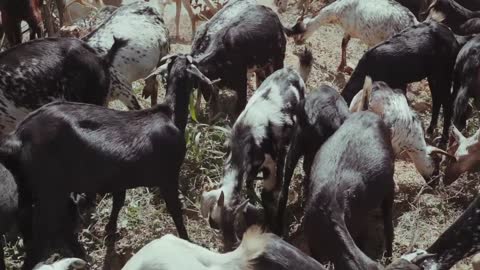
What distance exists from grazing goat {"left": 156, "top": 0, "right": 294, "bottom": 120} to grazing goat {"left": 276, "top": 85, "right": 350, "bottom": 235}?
1.19 meters

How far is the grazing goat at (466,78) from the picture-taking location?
23.1ft

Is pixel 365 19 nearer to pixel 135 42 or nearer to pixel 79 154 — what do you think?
pixel 135 42

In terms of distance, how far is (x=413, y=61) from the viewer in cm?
728

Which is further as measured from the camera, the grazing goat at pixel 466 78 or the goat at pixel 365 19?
the goat at pixel 365 19

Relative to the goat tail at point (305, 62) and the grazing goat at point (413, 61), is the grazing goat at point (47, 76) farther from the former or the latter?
the grazing goat at point (413, 61)

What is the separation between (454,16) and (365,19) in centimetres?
100

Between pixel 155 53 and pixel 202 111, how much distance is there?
0.76 meters

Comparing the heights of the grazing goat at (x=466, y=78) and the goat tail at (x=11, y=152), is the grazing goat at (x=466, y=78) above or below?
below

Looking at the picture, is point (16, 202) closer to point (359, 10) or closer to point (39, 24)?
point (39, 24)

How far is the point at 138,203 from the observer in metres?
6.40

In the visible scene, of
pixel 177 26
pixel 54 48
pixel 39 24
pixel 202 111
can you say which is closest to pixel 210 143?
pixel 202 111

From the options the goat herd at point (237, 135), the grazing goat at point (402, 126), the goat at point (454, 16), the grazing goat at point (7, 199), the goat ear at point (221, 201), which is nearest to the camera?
the grazing goat at point (7, 199)

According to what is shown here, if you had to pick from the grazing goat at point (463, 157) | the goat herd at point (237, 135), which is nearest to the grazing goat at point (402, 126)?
the goat herd at point (237, 135)

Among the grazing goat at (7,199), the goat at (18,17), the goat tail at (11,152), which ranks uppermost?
the goat at (18,17)
